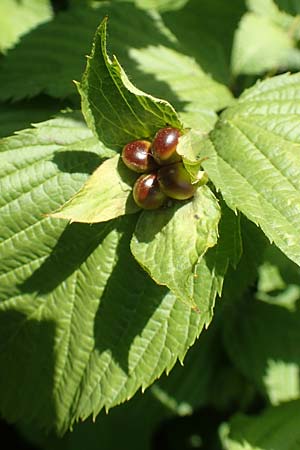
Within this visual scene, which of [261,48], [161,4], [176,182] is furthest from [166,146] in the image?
[161,4]

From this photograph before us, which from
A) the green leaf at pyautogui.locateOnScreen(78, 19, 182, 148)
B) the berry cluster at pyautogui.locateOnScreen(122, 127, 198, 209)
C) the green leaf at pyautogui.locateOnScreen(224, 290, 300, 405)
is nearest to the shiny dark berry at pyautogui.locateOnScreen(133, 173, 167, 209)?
the berry cluster at pyautogui.locateOnScreen(122, 127, 198, 209)

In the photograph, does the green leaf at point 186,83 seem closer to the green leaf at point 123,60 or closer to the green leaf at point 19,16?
the green leaf at point 123,60

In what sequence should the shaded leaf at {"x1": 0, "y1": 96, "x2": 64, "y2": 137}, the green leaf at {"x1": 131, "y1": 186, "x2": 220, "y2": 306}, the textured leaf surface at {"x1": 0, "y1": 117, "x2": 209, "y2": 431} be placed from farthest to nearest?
the shaded leaf at {"x1": 0, "y1": 96, "x2": 64, "y2": 137}
the textured leaf surface at {"x1": 0, "y1": 117, "x2": 209, "y2": 431}
the green leaf at {"x1": 131, "y1": 186, "x2": 220, "y2": 306}

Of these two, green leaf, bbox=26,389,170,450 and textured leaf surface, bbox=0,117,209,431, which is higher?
textured leaf surface, bbox=0,117,209,431

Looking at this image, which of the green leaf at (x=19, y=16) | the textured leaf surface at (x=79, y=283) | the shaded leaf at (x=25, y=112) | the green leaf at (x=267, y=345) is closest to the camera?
the textured leaf surface at (x=79, y=283)

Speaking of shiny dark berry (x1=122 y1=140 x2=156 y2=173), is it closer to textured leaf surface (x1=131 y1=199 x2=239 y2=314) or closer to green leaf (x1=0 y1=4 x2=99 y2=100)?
textured leaf surface (x1=131 y1=199 x2=239 y2=314)

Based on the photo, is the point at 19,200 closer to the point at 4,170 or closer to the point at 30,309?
the point at 4,170

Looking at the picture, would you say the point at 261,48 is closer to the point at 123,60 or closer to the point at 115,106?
the point at 123,60

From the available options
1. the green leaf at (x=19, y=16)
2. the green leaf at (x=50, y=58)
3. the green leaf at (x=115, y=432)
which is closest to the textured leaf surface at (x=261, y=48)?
the green leaf at (x=50, y=58)
